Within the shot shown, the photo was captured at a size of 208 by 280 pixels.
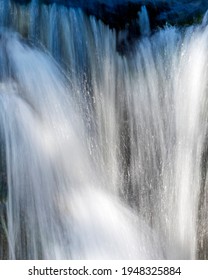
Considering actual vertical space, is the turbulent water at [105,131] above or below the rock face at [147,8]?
below

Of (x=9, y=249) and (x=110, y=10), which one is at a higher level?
(x=110, y=10)

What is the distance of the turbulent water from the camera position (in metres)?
2.34

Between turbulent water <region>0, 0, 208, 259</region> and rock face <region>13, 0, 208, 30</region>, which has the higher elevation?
rock face <region>13, 0, 208, 30</region>

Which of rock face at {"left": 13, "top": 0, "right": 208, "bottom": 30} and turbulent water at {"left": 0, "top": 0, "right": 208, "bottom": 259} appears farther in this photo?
rock face at {"left": 13, "top": 0, "right": 208, "bottom": 30}

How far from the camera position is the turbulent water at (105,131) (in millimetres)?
2344

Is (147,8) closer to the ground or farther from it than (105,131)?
farther from it

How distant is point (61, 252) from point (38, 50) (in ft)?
2.56

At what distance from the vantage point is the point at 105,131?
2.48 m

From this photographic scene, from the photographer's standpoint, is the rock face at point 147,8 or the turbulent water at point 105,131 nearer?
the turbulent water at point 105,131

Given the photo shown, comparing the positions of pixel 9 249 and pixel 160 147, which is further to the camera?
pixel 160 147

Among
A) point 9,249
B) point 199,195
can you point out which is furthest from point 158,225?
point 9,249

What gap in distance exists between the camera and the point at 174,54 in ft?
8.21
